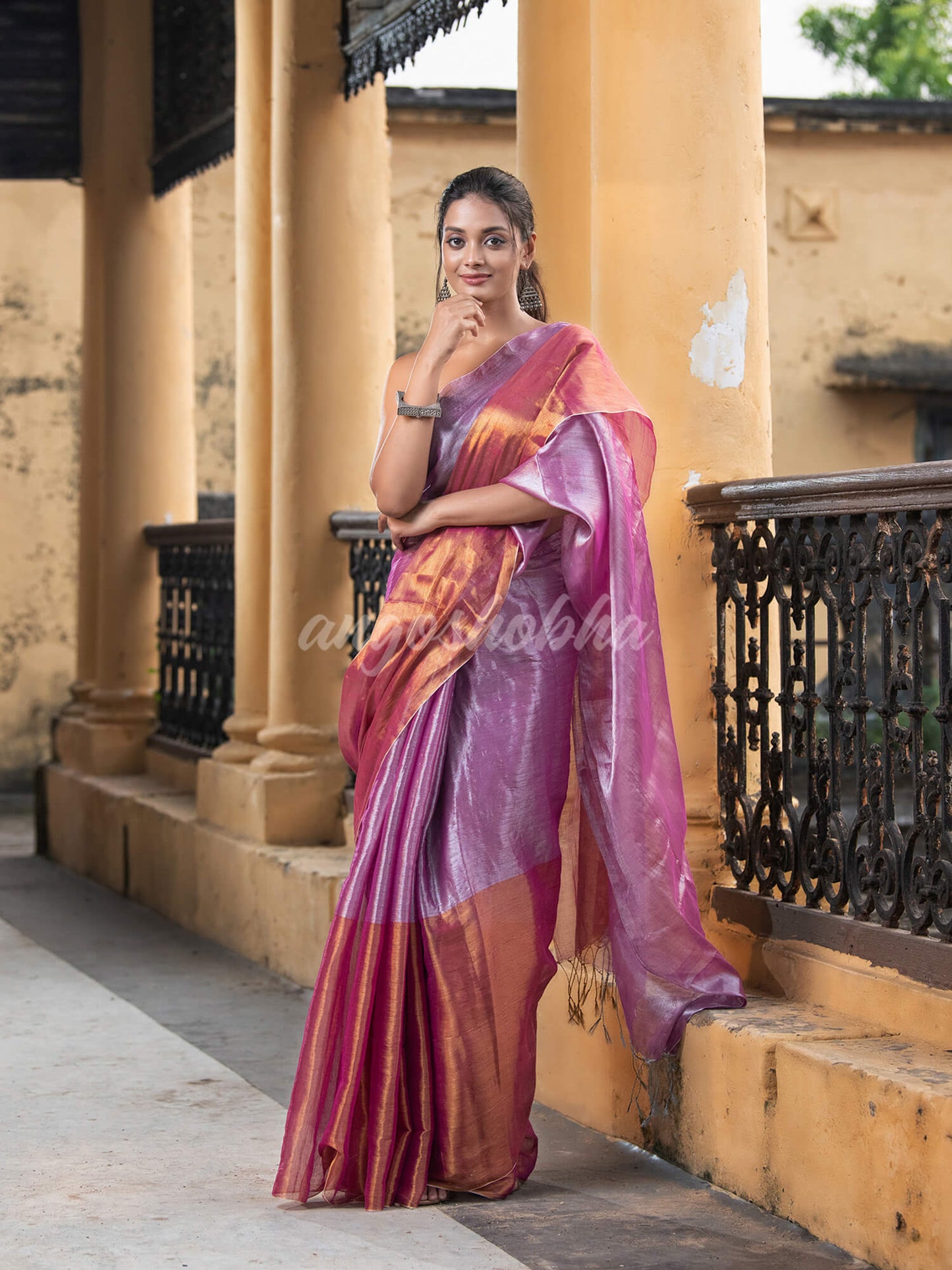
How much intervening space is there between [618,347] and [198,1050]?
2193 mm

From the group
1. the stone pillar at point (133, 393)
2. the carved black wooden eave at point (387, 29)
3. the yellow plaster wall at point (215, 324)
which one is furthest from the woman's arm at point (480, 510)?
the yellow plaster wall at point (215, 324)

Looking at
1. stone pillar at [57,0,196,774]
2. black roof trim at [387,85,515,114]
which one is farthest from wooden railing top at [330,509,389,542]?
black roof trim at [387,85,515,114]

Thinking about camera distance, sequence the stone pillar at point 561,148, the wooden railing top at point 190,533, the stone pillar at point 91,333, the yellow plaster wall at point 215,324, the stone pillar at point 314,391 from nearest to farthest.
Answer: the stone pillar at point 561,148
the stone pillar at point 314,391
the wooden railing top at point 190,533
the stone pillar at point 91,333
the yellow plaster wall at point 215,324

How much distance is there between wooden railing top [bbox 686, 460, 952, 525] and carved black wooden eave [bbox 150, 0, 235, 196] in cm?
415

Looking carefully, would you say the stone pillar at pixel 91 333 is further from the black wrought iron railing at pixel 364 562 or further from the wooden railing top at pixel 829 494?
the wooden railing top at pixel 829 494

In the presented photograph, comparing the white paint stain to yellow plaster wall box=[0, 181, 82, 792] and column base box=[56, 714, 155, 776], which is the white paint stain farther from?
yellow plaster wall box=[0, 181, 82, 792]

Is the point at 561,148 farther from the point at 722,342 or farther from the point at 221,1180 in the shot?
the point at 221,1180

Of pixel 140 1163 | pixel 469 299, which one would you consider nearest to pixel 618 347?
pixel 469 299

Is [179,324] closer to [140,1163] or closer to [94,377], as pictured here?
[94,377]

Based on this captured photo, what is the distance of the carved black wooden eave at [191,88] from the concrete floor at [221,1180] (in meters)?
3.82

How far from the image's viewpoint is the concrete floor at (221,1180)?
3189mm

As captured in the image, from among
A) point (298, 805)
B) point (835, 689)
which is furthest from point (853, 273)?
point (835, 689)

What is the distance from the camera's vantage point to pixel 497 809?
11.7 ft

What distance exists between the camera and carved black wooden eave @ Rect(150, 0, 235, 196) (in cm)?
761
